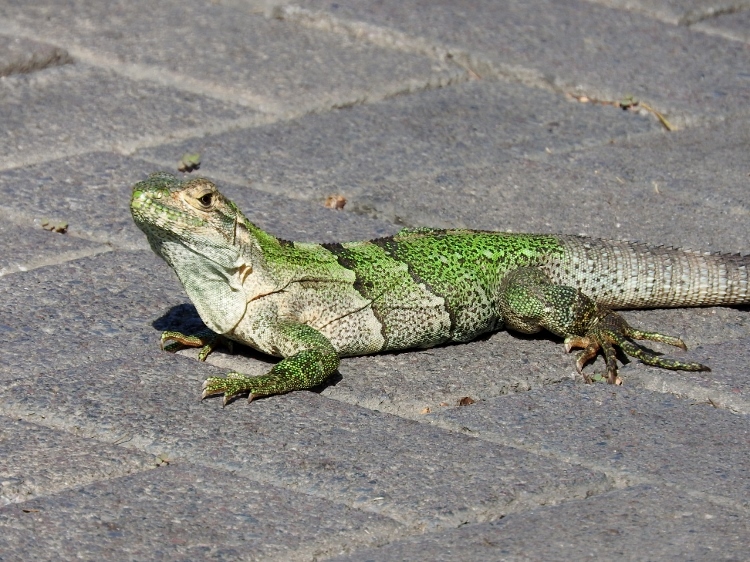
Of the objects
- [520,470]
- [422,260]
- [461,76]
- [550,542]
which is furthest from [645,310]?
[461,76]

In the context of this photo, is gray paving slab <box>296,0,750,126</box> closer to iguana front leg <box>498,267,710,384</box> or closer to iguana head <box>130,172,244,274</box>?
iguana front leg <box>498,267,710,384</box>

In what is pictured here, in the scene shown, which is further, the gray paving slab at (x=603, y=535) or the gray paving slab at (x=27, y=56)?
the gray paving slab at (x=27, y=56)

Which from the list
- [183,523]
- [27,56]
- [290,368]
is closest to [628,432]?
[290,368]

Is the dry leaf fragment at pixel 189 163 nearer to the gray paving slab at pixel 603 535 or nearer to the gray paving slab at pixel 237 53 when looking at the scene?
the gray paving slab at pixel 237 53

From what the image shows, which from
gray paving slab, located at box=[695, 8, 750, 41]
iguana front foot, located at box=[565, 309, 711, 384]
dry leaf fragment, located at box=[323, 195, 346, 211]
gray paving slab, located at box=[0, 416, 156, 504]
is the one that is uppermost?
gray paving slab, located at box=[695, 8, 750, 41]

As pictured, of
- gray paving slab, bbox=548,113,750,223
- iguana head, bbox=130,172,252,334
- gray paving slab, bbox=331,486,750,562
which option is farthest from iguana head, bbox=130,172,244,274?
gray paving slab, bbox=548,113,750,223

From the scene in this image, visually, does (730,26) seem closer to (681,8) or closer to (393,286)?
(681,8)

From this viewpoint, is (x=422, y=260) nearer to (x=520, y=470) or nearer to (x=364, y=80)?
(x=520, y=470)

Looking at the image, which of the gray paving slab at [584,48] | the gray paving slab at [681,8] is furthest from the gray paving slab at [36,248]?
the gray paving slab at [681,8]

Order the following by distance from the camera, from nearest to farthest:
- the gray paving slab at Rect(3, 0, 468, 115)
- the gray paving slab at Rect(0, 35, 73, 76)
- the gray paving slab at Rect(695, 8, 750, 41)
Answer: the gray paving slab at Rect(3, 0, 468, 115), the gray paving slab at Rect(0, 35, 73, 76), the gray paving slab at Rect(695, 8, 750, 41)
